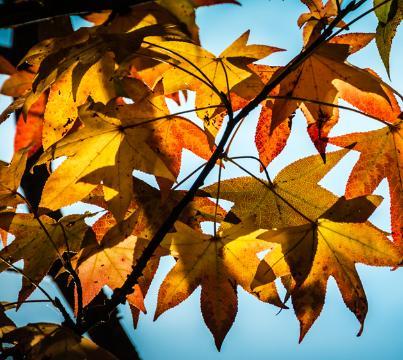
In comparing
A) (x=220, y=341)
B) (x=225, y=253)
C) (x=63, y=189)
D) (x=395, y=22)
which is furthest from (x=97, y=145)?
(x=395, y=22)

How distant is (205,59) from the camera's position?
3.50 feet

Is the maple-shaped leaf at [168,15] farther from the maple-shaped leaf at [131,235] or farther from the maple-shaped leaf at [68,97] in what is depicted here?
the maple-shaped leaf at [131,235]

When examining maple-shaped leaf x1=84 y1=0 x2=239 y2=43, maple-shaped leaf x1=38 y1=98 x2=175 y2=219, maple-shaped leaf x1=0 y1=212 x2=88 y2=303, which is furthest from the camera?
maple-shaped leaf x1=0 y1=212 x2=88 y2=303

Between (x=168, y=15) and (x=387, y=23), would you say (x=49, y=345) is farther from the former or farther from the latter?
(x=387, y=23)

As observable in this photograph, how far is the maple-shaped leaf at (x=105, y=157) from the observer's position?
0.92 m

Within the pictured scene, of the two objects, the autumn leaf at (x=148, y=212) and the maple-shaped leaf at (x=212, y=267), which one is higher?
the autumn leaf at (x=148, y=212)

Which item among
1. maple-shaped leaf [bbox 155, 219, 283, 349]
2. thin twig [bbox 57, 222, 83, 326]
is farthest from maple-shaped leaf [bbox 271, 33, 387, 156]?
thin twig [bbox 57, 222, 83, 326]

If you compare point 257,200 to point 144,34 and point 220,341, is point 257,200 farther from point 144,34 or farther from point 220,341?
point 144,34

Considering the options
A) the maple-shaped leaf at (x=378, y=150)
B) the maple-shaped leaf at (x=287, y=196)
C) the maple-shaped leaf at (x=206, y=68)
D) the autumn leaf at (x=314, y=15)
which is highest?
the autumn leaf at (x=314, y=15)

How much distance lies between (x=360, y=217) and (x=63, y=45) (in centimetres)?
63

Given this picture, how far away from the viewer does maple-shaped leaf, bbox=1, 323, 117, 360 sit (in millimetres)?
804

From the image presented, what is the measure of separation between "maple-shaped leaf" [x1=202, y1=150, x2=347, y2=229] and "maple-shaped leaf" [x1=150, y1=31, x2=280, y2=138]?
13cm

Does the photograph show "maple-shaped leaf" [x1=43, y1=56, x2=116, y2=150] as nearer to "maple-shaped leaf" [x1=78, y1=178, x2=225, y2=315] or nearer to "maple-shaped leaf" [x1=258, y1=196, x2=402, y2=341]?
"maple-shaped leaf" [x1=78, y1=178, x2=225, y2=315]

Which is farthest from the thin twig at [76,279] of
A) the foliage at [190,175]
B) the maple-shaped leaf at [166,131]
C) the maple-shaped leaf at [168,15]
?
the maple-shaped leaf at [168,15]
